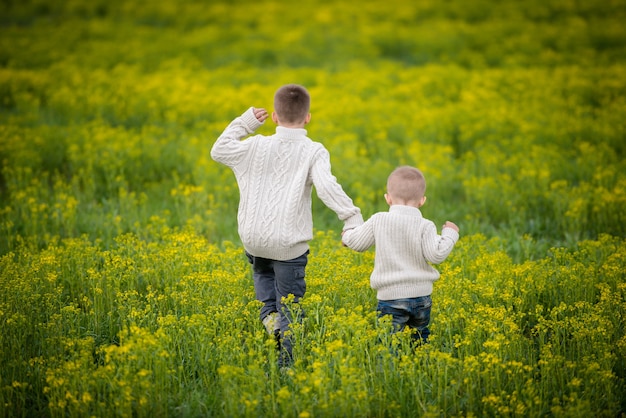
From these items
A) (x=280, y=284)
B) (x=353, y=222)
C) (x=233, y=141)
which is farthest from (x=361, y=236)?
(x=233, y=141)

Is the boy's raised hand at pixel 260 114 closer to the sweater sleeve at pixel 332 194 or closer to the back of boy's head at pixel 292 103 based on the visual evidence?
the back of boy's head at pixel 292 103

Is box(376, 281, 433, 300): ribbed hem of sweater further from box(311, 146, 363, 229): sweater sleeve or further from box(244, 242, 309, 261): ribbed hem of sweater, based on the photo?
box(244, 242, 309, 261): ribbed hem of sweater

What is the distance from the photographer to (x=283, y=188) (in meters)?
→ 4.22

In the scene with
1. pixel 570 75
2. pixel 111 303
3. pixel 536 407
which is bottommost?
pixel 536 407

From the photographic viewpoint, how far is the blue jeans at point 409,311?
4.09 metres

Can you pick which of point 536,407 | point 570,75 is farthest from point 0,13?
point 536,407

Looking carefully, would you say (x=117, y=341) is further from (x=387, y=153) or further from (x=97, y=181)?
(x=387, y=153)

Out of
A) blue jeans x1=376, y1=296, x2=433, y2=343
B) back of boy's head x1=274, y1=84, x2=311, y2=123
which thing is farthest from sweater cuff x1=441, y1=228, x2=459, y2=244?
back of boy's head x1=274, y1=84, x2=311, y2=123

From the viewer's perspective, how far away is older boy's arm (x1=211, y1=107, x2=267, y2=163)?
430 centimetres

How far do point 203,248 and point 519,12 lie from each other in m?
17.9

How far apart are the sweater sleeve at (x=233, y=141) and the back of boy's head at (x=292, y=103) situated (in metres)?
0.24

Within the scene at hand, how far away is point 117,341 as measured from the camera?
4.60 m

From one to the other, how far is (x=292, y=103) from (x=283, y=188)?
0.55 m

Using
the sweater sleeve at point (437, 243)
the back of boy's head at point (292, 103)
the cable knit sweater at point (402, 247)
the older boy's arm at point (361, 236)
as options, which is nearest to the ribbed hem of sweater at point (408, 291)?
the cable knit sweater at point (402, 247)
